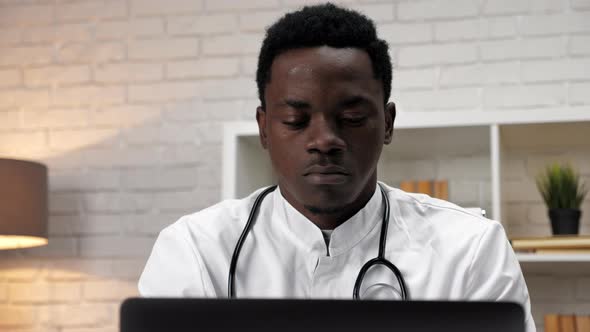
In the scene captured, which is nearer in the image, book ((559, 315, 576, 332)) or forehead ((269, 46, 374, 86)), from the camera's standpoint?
forehead ((269, 46, 374, 86))

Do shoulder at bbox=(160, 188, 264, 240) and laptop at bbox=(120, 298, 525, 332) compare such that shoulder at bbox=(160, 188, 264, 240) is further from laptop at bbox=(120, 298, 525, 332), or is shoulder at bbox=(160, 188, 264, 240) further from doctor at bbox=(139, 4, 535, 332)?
laptop at bbox=(120, 298, 525, 332)

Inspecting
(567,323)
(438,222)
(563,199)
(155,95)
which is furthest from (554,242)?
(155,95)

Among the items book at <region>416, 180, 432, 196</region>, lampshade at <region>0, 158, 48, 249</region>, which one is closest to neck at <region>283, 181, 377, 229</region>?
book at <region>416, 180, 432, 196</region>

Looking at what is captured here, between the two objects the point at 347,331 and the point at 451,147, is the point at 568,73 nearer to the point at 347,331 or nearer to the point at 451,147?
the point at 451,147

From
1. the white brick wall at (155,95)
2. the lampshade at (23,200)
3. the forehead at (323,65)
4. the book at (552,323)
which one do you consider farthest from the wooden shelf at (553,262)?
the lampshade at (23,200)

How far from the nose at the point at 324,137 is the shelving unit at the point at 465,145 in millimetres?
1113

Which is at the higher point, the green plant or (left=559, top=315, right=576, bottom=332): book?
the green plant

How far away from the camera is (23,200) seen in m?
2.53

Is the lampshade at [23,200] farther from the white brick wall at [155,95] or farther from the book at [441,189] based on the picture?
the book at [441,189]

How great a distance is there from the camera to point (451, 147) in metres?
2.46

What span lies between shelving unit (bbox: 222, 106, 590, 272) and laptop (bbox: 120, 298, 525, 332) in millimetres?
1652

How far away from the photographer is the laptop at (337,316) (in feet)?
1.82

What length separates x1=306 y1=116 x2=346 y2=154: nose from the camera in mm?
1131

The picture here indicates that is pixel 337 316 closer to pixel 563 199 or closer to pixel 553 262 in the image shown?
pixel 553 262
